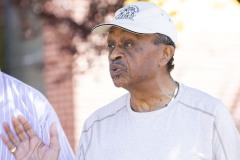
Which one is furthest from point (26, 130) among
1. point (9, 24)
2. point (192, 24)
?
point (9, 24)

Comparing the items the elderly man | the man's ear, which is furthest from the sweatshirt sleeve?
the man's ear

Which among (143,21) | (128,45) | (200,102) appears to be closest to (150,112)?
(200,102)

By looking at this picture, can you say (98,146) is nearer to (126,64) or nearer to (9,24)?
(126,64)

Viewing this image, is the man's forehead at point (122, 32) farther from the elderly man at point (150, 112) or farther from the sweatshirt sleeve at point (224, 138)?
the sweatshirt sleeve at point (224, 138)

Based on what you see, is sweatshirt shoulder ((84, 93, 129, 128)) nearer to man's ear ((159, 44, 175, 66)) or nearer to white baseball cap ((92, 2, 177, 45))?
man's ear ((159, 44, 175, 66))

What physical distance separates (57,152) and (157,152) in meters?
0.50

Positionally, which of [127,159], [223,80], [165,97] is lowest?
[223,80]

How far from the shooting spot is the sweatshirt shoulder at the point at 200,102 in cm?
385

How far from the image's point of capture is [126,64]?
3943 millimetres

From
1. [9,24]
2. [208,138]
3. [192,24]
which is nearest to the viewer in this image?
[208,138]

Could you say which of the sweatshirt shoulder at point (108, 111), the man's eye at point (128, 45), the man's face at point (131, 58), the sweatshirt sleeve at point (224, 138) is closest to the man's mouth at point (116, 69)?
the man's face at point (131, 58)

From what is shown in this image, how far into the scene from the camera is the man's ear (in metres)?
4.08

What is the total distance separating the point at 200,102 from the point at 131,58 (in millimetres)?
420

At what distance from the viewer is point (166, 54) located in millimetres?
4109
